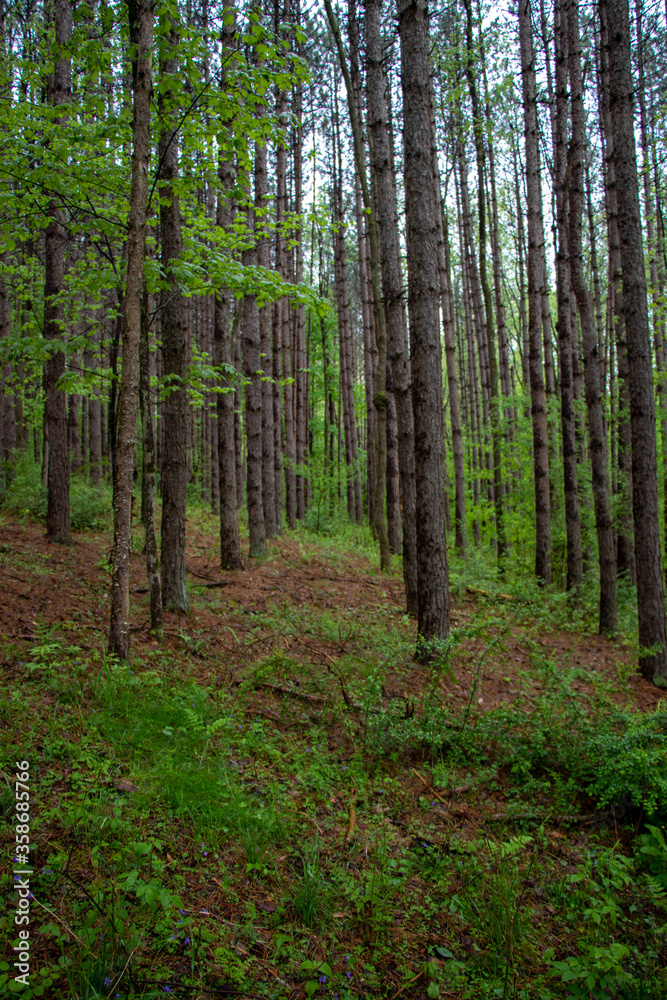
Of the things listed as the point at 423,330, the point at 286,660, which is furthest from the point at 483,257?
the point at 286,660

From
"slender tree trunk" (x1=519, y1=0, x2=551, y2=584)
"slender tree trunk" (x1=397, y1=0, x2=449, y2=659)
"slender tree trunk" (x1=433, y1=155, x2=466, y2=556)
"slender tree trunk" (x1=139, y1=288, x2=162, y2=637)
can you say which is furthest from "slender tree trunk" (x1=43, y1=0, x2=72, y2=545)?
"slender tree trunk" (x1=433, y1=155, x2=466, y2=556)

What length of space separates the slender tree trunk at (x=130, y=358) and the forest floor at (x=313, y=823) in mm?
549

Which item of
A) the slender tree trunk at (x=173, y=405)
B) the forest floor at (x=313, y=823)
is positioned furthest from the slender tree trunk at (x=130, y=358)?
the slender tree trunk at (x=173, y=405)

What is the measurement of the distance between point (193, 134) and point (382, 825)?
6.25 metres

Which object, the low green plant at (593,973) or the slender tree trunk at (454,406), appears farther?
the slender tree trunk at (454,406)

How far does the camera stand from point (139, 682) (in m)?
4.31

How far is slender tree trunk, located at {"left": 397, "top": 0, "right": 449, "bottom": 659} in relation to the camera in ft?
19.0

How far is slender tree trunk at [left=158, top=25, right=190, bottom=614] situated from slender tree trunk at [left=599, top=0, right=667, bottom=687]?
5.24 metres

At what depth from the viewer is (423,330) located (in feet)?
19.5

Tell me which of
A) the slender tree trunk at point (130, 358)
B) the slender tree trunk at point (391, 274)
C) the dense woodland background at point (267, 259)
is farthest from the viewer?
the slender tree trunk at point (391, 274)

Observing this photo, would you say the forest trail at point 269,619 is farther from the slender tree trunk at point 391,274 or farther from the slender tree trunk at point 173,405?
the slender tree trunk at point 391,274

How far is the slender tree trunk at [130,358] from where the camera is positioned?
4.53 metres

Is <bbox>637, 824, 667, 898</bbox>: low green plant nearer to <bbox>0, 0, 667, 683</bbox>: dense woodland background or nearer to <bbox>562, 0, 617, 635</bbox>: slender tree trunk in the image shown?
<bbox>0, 0, 667, 683</bbox>: dense woodland background

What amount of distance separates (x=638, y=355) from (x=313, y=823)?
632 centimetres
